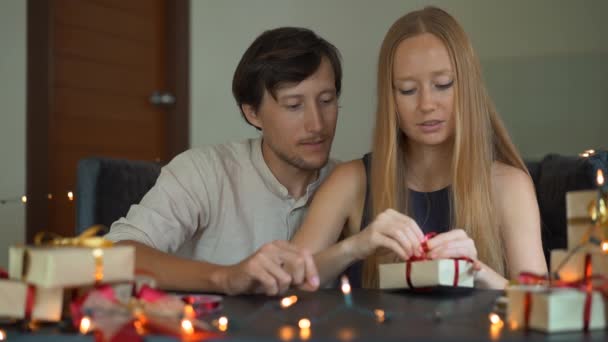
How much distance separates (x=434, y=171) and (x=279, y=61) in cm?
47

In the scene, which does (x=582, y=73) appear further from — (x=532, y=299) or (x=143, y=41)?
(x=532, y=299)

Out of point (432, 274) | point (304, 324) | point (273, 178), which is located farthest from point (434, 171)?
point (304, 324)

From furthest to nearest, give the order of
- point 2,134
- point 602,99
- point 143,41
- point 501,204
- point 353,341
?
1. point 143,41
2. point 602,99
3. point 2,134
4. point 501,204
5. point 353,341

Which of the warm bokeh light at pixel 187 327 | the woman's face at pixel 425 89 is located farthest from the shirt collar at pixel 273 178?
the warm bokeh light at pixel 187 327

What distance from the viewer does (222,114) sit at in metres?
4.54

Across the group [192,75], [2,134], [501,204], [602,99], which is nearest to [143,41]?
[192,75]

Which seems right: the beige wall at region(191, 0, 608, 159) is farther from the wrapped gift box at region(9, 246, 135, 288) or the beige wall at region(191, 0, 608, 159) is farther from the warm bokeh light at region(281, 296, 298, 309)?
the wrapped gift box at region(9, 246, 135, 288)

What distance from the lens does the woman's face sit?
1.65 metres

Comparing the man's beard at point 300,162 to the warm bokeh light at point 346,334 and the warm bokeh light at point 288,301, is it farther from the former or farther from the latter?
the warm bokeh light at point 346,334

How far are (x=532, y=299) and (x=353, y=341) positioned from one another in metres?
0.19

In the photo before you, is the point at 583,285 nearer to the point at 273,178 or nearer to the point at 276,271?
→ the point at 276,271

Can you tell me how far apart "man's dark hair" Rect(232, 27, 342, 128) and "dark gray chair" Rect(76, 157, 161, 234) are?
382mm

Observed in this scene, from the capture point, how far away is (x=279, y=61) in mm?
2039

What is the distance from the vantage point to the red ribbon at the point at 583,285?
79 cm
